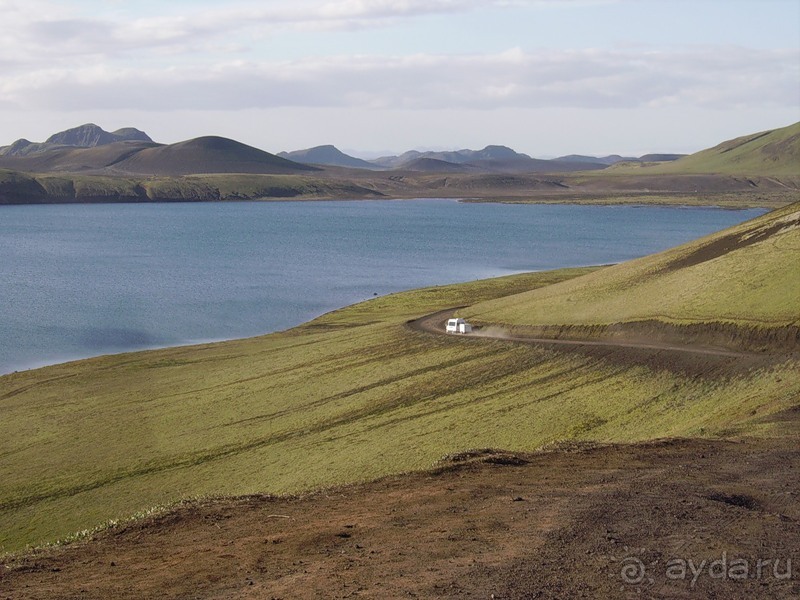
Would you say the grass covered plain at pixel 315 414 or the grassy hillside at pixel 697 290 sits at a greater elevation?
the grassy hillside at pixel 697 290

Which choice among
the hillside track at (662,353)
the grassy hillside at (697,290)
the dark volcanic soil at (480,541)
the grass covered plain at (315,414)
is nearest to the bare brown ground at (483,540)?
the dark volcanic soil at (480,541)

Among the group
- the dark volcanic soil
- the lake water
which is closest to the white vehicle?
the lake water

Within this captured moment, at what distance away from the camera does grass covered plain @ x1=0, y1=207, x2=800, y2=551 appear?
1179 inches

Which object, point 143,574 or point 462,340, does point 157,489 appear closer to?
point 143,574

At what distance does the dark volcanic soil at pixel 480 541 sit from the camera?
14414 millimetres

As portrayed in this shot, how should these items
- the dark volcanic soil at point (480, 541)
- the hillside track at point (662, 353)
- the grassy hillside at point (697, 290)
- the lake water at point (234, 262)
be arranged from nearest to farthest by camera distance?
the dark volcanic soil at point (480, 541), the hillside track at point (662, 353), the grassy hillside at point (697, 290), the lake water at point (234, 262)

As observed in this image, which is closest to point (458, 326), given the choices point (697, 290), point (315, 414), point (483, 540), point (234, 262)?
point (697, 290)

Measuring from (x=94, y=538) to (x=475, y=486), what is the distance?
25.3ft

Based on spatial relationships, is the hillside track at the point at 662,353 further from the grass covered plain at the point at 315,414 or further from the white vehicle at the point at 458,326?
the white vehicle at the point at 458,326

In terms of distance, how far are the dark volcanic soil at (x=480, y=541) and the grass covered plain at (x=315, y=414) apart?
6306 millimetres

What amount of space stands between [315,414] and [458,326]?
12812 mm

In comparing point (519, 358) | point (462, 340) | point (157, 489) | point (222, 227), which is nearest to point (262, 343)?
point (462, 340)

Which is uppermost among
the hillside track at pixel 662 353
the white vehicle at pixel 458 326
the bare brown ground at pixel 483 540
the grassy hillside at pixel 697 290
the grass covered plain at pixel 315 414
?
the grassy hillside at pixel 697 290

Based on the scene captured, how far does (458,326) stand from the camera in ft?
157
